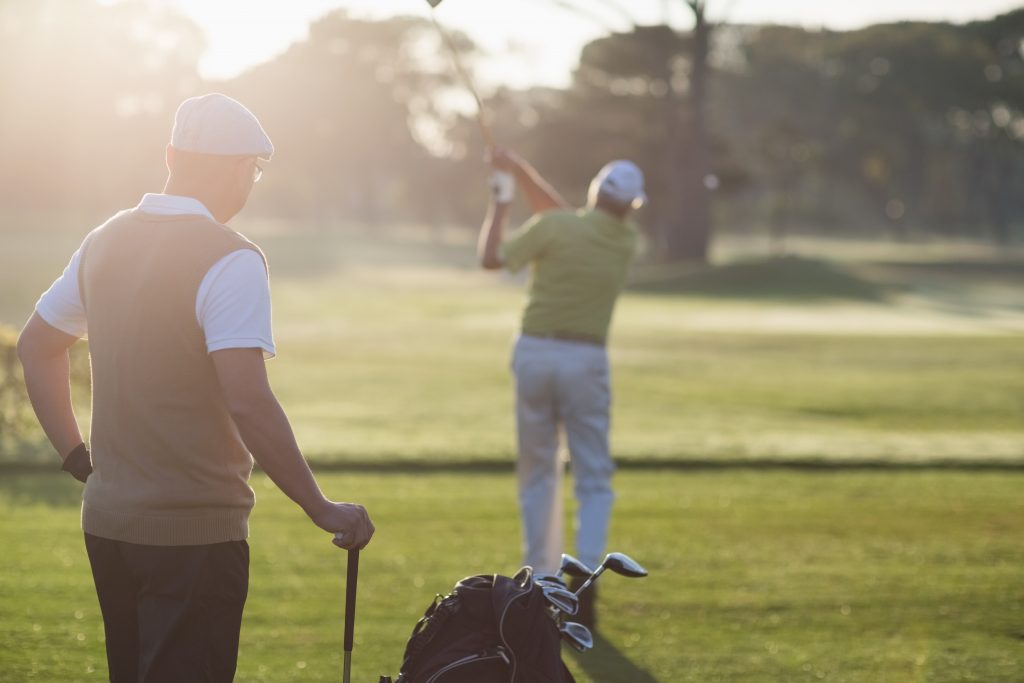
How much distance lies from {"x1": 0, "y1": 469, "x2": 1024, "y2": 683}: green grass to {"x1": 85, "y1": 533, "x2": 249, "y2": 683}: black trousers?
7.08 feet

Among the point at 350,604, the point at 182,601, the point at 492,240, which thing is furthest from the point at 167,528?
the point at 492,240

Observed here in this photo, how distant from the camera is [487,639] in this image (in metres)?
3.76

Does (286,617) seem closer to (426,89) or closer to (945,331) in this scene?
(945,331)

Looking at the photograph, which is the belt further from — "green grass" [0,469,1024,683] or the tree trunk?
the tree trunk

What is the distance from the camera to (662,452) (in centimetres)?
1318

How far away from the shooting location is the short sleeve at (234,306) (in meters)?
3.20

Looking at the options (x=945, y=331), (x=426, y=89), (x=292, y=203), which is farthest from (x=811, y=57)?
(x=945, y=331)

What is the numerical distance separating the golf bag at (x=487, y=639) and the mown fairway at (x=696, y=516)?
70.0 inches

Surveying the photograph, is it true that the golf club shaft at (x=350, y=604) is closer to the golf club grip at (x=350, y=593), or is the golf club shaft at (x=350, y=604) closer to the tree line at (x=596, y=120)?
the golf club grip at (x=350, y=593)

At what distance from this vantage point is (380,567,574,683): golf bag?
3717 millimetres

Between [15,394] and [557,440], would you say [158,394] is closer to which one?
[557,440]

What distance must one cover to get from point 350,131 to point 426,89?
22.9 ft

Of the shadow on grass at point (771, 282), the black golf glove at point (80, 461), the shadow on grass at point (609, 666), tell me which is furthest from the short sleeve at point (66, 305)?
the shadow on grass at point (771, 282)

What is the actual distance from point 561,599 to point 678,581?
3617 millimetres
